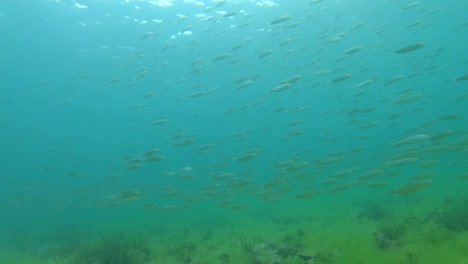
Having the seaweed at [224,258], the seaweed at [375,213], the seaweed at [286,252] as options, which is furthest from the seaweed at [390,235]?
the seaweed at [375,213]

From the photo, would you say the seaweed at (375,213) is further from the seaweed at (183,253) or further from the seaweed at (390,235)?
the seaweed at (183,253)

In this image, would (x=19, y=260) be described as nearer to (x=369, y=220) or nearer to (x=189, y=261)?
(x=189, y=261)

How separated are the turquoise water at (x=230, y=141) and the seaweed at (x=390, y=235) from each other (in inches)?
1.8

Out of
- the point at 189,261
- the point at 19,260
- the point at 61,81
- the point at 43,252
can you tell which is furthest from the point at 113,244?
the point at 61,81

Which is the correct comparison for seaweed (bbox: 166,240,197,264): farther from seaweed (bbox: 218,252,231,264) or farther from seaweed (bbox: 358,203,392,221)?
seaweed (bbox: 358,203,392,221)

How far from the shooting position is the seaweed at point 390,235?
281 inches

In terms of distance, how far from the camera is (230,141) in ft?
72.7

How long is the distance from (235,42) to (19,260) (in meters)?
Answer: 26.7

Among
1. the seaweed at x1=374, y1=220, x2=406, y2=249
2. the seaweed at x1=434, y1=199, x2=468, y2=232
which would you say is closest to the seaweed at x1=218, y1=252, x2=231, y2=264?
the seaweed at x1=374, y1=220, x2=406, y2=249

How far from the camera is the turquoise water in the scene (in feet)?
28.9

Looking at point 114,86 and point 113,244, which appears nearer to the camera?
point 113,244

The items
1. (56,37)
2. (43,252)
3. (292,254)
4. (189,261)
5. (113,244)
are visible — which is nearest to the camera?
(292,254)

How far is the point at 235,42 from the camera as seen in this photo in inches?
1305

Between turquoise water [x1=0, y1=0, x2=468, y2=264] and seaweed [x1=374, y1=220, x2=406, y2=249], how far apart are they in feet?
0.15
